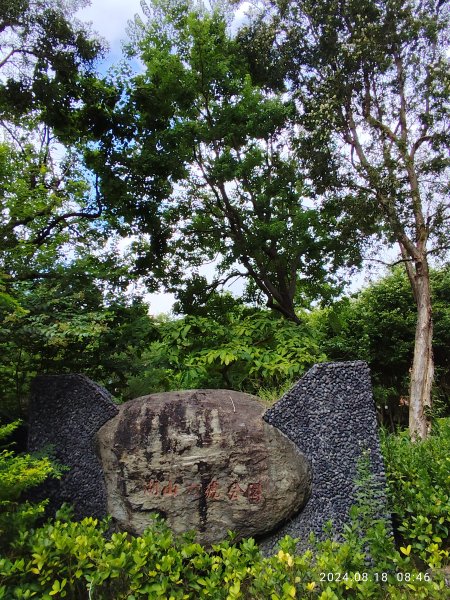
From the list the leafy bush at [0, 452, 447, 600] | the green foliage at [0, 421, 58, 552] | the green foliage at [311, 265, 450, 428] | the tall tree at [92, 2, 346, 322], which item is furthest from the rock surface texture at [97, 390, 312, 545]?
the green foliage at [311, 265, 450, 428]

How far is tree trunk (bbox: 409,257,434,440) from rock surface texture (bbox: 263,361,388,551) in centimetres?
330

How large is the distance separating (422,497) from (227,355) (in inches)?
96.2

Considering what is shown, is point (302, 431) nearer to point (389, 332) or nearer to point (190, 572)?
point (190, 572)

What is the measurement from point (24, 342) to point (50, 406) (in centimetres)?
71

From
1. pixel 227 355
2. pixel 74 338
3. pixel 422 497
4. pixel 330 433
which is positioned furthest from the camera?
pixel 227 355

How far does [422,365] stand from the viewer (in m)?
6.88

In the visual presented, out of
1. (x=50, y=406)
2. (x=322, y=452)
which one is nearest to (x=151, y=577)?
(x=322, y=452)

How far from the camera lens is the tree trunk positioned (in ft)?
21.8

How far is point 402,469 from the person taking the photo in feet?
12.6

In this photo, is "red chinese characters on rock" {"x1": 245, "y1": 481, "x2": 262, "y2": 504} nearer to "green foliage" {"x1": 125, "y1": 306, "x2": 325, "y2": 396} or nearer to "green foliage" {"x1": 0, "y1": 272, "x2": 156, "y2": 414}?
"green foliage" {"x1": 125, "y1": 306, "x2": 325, "y2": 396}

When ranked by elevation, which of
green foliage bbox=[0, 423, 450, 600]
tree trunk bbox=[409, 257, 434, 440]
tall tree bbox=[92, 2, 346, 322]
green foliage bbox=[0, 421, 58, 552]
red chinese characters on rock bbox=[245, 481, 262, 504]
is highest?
tall tree bbox=[92, 2, 346, 322]

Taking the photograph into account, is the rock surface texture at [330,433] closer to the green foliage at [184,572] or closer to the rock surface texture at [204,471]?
the rock surface texture at [204,471]

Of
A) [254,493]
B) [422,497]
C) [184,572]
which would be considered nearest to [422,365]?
[422,497]

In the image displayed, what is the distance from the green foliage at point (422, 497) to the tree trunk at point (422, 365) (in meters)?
2.44
